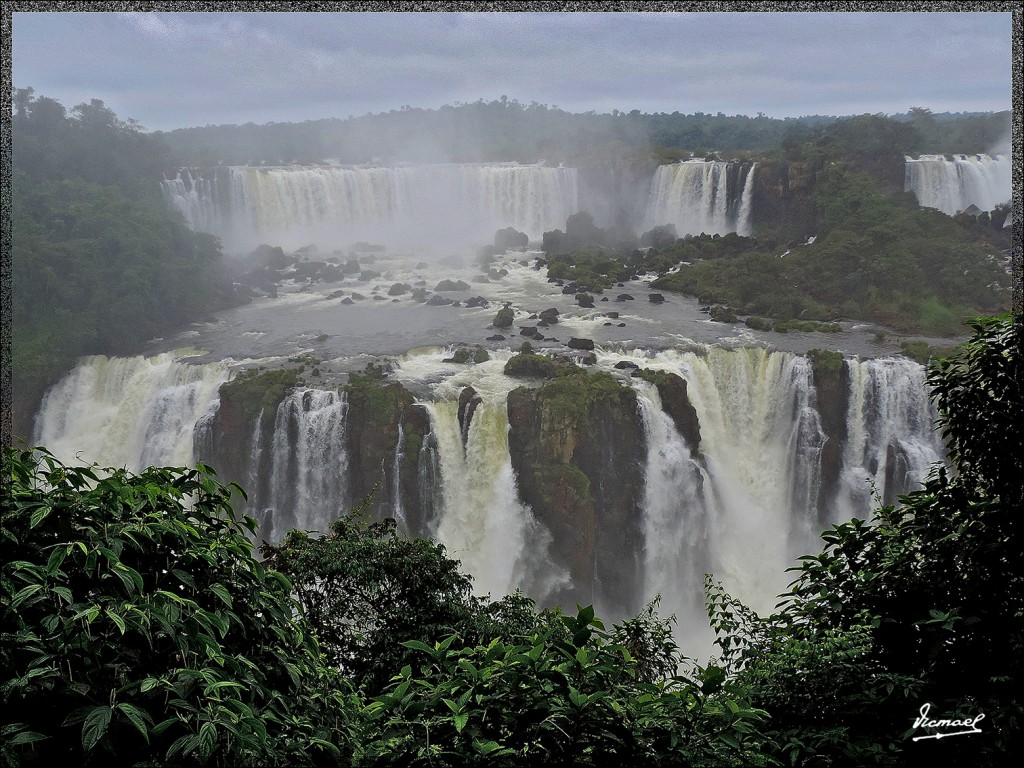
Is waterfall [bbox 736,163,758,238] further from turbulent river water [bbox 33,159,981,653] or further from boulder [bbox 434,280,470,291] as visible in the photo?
boulder [bbox 434,280,470,291]

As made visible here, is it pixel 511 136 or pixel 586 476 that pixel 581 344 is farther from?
pixel 511 136

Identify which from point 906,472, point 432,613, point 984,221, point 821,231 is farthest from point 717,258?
point 432,613

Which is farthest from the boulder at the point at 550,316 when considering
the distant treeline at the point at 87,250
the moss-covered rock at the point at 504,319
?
the distant treeline at the point at 87,250

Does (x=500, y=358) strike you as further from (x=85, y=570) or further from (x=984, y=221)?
(x=85, y=570)

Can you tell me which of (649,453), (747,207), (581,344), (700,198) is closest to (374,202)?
(700,198)

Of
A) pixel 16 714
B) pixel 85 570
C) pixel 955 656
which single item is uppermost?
pixel 85 570
